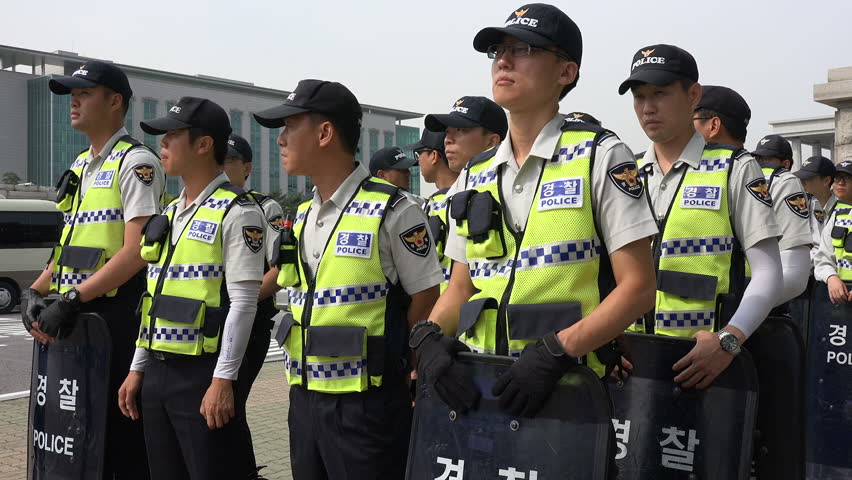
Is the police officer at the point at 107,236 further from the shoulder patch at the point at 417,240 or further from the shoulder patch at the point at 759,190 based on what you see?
the shoulder patch at the point at 759,190

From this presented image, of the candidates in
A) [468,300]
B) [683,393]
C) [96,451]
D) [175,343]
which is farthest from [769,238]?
[96,451]

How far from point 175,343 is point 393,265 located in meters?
A: 1.15

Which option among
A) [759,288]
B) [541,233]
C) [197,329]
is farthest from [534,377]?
[197,329]

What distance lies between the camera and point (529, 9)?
2.62 metres

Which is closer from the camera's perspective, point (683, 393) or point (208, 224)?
point (683, 393)

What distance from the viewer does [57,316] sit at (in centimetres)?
427

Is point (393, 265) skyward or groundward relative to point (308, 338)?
skyward

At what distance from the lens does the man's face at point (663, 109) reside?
3744 millimetres

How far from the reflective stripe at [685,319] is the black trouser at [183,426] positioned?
1910 millimetres

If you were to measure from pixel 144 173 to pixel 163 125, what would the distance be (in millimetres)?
585

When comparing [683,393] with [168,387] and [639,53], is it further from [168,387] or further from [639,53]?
[168,387]

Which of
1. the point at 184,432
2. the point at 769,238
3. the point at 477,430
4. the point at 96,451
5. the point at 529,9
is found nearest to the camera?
the point at 477,430

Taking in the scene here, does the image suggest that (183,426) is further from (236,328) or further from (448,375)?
(448,375)

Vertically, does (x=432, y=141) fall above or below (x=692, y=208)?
above
